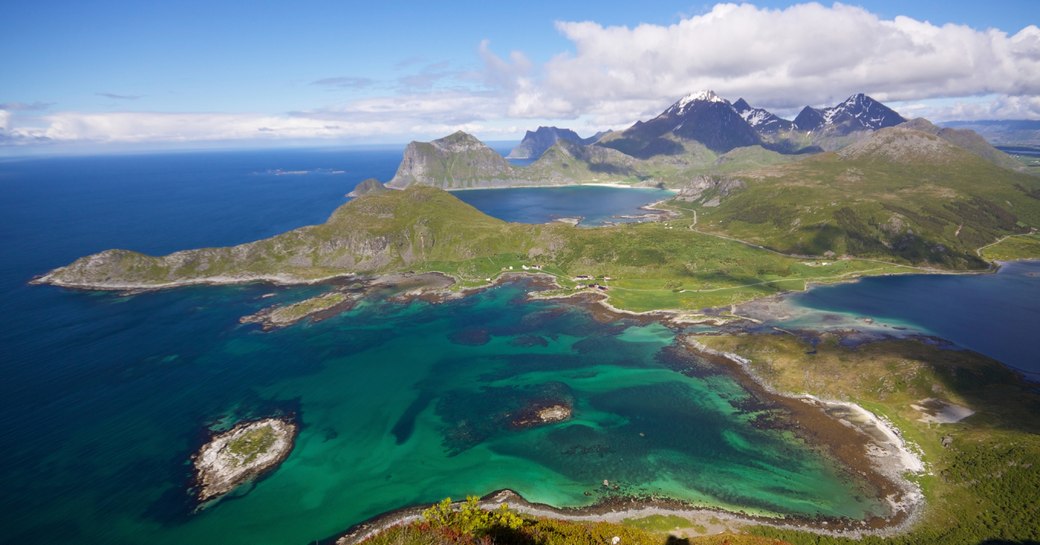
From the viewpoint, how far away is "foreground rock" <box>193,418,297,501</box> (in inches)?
2995

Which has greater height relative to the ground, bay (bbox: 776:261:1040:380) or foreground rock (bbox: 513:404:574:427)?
bay (bbox: 776:261:1040:380)

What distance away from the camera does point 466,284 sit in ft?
581

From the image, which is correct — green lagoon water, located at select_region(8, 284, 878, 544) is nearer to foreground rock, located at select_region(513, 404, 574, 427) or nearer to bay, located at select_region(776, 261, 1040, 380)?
foreground rock, located at select_region(513, 404, 574, 427)

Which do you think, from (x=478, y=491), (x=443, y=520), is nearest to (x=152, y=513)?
(x=478, y=491)

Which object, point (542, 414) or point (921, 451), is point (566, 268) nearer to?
point (542, 414)

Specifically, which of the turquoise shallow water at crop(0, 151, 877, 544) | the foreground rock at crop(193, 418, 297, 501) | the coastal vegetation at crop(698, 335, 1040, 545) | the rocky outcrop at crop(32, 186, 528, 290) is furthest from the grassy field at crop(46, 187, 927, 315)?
the foreground rock at crop(193, 418, 297, 501)

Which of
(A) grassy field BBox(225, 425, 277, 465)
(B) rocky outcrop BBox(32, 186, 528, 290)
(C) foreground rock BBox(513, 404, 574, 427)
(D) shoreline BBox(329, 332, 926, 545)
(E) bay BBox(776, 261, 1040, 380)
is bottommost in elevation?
(D) shoreline BBox(329, 332, 926, 545)

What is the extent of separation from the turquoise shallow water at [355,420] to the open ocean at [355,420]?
392mm

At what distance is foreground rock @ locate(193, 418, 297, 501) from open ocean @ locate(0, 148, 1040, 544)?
3.01 m

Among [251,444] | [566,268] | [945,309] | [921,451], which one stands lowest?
[921,451]

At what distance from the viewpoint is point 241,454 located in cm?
8256

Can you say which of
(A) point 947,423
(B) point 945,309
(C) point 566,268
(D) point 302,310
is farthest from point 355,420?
(B) point 945,309

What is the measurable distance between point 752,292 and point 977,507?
330 ft

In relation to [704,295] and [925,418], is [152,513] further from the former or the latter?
[704,295]
